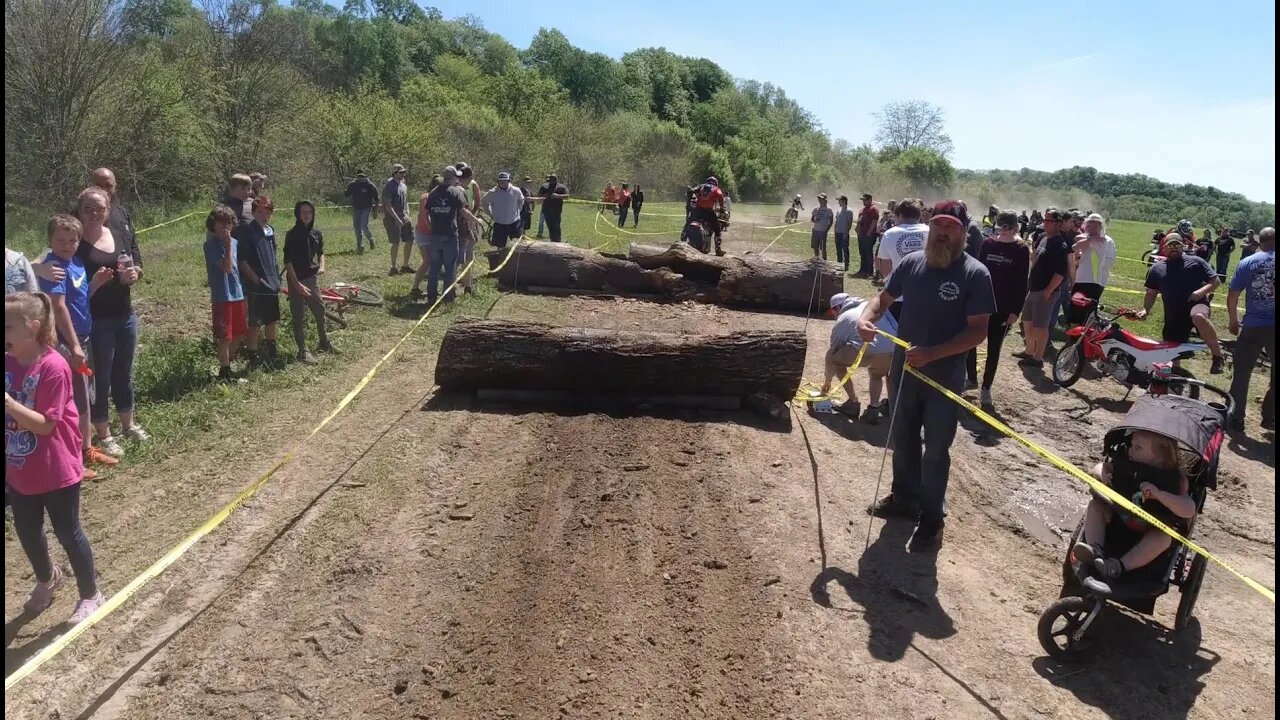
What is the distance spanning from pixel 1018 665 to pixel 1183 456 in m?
1.50

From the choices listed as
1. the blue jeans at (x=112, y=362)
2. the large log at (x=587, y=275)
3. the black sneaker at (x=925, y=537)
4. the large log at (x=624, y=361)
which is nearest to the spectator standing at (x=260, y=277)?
the blue jeans at (x=112, y=362)

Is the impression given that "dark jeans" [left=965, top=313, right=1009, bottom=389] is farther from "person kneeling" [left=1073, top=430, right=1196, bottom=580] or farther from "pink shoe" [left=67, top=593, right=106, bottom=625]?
"pink shoe" [left=67, top=593, right=106, bottom=625]

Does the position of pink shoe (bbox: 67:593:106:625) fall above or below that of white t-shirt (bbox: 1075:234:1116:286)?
below

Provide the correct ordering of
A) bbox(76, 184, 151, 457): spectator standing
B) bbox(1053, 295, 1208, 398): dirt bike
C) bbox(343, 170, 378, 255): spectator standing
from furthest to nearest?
bbox(343, 170, 378, 255): spectator standing
bbox(1053, 295, 1208, 398): dirt bike
bbox(76, 184, 151, 457): spectator standing

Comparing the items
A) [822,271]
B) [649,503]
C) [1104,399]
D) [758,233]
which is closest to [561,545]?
[649,503]

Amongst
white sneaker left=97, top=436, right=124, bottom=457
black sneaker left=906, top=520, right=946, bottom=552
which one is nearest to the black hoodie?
white sneaker left=97, top=436, right=124, bottom=457

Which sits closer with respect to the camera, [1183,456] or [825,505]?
[1183,456]

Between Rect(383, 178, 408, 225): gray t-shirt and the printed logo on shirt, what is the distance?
36.0ft

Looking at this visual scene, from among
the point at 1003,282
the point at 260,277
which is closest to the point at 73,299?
the point at 260,277

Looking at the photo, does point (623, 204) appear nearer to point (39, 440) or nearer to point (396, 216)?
point (396, 216)

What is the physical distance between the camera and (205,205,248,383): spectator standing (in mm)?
7402

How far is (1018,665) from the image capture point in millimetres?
4184

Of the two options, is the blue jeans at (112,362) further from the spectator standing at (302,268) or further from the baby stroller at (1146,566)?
the baby stroller at (1146,566)

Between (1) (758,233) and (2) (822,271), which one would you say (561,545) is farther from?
(1) (758,233)
